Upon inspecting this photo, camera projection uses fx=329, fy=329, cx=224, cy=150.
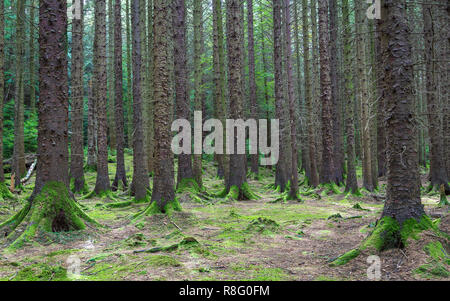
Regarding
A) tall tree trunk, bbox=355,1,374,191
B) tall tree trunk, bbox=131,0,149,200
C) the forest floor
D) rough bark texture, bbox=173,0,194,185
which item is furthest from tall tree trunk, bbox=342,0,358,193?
tall tree trunk, bbox=131,0,149,200

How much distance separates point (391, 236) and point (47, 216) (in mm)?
6298

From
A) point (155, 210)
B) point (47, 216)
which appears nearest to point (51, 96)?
point (47, 216)

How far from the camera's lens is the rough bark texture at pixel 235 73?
13.1 meters

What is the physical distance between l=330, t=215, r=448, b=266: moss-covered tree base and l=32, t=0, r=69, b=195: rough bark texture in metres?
5.77

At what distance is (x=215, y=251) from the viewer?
19.5 ft

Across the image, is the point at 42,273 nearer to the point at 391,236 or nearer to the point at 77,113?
the point at 391,236

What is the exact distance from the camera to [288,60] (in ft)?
44.8

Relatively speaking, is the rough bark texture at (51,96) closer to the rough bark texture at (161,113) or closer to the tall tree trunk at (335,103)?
the rough bark texture at (161,113)

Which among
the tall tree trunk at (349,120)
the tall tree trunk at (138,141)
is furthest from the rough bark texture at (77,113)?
the tall tree trunk at (349,120)

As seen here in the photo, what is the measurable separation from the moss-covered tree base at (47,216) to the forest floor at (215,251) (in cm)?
Answer: 27

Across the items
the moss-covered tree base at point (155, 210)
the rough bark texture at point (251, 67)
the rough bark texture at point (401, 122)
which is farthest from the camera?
the rough bark texture at point (251, 67)

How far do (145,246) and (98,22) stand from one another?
1027cm

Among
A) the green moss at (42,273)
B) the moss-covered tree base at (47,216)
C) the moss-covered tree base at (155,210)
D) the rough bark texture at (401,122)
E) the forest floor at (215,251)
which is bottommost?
the forest floor at (215,251)
